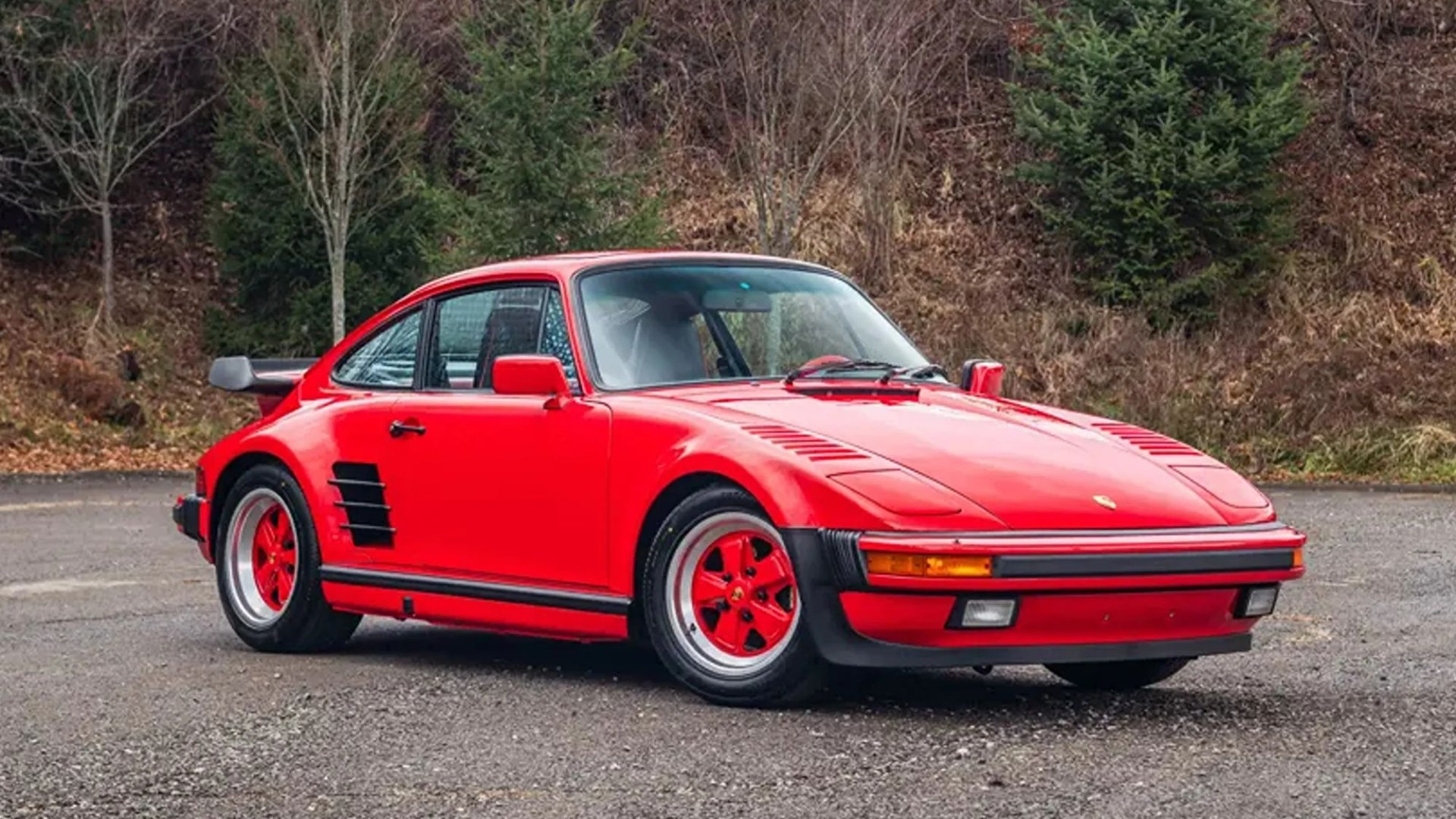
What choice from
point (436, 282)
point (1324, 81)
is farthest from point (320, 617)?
point (1324, 81)

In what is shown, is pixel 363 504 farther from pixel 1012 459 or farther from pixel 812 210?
pixel 812 210

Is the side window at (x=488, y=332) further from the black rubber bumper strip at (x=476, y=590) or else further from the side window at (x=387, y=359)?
the black rubber bumper strip at (x=476, y=590)

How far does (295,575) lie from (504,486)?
138cm

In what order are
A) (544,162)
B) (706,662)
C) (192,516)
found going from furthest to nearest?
(544,162) < (192,516) < (706,662)

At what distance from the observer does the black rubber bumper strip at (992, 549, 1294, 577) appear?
21.8 feet

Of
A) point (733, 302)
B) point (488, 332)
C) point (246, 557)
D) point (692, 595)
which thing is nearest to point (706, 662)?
point (692, 595)

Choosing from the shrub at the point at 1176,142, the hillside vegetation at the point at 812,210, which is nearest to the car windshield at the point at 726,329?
the hillside vegetation at the point at 812,210

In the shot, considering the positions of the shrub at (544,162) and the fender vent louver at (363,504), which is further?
the shrub at (544,162)

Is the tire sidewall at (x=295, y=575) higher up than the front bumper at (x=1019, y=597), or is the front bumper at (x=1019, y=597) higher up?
the front bumper at (x=1019, y=597)

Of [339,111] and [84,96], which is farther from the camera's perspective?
[84,96]

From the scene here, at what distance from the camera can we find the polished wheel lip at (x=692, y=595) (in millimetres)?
7023

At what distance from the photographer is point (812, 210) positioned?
3081 centimetres

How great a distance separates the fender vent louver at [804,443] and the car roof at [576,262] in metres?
1.20

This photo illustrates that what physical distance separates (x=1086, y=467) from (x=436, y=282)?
3027 millimetres
